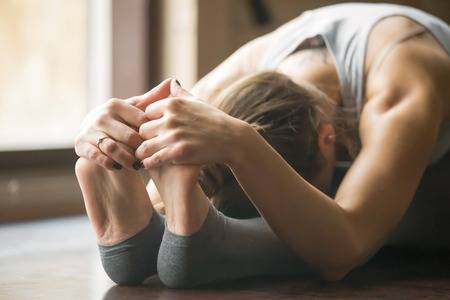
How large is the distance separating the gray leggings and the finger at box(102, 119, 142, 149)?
13 cm

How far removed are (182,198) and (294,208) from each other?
0.16 m

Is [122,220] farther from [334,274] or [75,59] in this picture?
[75,59]

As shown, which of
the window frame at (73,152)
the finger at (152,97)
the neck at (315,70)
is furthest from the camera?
the window frame at (73,152)

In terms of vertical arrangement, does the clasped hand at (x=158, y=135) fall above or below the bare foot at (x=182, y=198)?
above

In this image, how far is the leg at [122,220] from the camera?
1068mm

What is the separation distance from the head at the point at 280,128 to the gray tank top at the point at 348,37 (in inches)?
4.7

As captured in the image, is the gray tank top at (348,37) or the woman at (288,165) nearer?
the woman at (288,165)

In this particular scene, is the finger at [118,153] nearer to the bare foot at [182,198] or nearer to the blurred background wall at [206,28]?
the bare foot at [182,198]

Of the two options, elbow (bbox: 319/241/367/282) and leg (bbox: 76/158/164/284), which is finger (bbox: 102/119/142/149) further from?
elbow (bbox: 319/241/367/282)

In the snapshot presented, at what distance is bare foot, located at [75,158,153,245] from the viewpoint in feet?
3.50

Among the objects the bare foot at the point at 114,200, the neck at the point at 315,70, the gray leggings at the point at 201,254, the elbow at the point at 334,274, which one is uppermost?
the neck at the point at 315,70

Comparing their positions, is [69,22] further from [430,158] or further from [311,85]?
[430,158]

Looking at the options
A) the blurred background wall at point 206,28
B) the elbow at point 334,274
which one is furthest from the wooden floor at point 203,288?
the blurred background wall at point 206,28

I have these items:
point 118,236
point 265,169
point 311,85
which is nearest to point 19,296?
point 118,236
